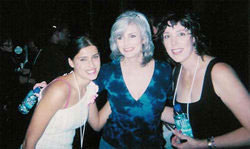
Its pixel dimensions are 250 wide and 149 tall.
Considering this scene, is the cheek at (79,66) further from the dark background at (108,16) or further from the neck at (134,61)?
the dark background at (108,16)

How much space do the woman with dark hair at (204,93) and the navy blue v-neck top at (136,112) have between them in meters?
0.22

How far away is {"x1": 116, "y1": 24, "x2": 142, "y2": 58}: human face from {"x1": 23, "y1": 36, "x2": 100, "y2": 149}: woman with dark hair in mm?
310

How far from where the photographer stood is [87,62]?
79.1 inches

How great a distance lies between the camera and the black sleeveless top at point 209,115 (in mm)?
1691

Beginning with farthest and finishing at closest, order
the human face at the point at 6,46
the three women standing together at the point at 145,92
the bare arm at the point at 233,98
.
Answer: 1. the human face at the point at 6,46
2. the three women standing together at the point at 145,92
3. the bare arm at the point at 233,98

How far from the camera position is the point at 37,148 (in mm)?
2002

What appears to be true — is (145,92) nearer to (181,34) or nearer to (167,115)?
(167,115)

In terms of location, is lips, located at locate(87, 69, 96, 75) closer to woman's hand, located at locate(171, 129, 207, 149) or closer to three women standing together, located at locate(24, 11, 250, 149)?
three women standing together, located at locate(24, 11, 250, 149)

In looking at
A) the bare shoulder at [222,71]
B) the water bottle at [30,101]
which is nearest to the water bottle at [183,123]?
the bare shoulder at [222,71]

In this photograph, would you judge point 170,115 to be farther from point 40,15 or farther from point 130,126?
point 40,15

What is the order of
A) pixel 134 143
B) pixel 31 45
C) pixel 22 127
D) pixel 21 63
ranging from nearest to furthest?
pixel 134 143
pixel 22 127
pixel 21 63
pixel 31 45

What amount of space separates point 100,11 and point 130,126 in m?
7.08

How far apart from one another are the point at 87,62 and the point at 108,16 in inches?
255

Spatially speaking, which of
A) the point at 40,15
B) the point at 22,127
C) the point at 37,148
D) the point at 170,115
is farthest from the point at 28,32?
A: the point at 170,115
